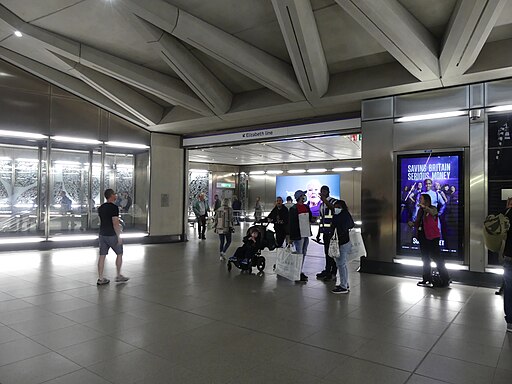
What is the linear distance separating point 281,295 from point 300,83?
15.0ft

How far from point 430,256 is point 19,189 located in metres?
11.9

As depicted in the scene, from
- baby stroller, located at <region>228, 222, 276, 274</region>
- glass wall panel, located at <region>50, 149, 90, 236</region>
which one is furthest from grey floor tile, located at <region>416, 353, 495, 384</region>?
glass wall panel, located at <region>50, 149, 90, 236</region>

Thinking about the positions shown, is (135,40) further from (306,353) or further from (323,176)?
(323,176)

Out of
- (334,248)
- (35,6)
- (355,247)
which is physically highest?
(35,6)

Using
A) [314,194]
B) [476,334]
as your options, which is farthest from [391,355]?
[314,194]

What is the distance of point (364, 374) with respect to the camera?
11.4ft

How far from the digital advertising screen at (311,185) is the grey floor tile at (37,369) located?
812 inches

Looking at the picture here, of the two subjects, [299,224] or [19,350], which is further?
[299,224]

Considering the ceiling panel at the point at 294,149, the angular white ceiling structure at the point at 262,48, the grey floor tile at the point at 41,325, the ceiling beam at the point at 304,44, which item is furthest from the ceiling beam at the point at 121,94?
the grey floor tile at the point at 41,325

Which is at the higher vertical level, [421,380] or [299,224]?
[299,224]

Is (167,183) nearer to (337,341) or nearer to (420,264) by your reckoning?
(420,264)

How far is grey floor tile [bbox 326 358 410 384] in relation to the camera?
333cm

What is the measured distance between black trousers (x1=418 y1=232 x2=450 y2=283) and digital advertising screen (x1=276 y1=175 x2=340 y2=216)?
52.6 feet

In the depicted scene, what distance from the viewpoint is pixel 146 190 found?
1369cm
